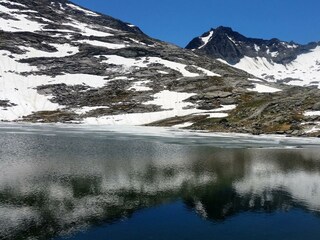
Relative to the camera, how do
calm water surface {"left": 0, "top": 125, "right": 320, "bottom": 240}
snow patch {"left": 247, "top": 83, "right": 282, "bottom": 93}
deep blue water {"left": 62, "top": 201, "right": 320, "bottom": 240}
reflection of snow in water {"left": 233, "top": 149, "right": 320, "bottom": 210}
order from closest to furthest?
deep blue water {"left": 62, "top": 201, "right": 320, "bottom": 240}
calm water surface {"left": 0, "top": 125, "right": 320, "bottom": 240}
reflection of snow in water {"left": 233, "top": 149, "right": 320, "bottom": 210}
snow patch {"left": 247, "top": 83, "right": 282, "bottom": 93}

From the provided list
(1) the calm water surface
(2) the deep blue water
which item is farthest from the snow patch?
(2) the deep blue water

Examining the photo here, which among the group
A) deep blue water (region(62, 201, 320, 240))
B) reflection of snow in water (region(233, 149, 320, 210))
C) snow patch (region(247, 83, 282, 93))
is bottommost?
deep blue water (region(62, 201, 320, 240))

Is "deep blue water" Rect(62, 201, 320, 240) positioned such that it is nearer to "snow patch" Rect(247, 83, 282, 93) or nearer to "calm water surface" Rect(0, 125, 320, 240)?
"calm water surface" Rect(0, 125, 320, 240)

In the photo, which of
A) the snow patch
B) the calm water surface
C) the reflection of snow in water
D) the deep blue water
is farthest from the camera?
the snow patch

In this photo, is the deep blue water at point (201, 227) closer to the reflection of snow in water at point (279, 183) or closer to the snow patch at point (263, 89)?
the reflection of snow in water at point (279, 183)

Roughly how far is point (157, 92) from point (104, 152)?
410 feet

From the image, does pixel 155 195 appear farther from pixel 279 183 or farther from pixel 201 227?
pixel 279 183

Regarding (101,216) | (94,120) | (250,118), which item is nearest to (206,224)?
(101,216)

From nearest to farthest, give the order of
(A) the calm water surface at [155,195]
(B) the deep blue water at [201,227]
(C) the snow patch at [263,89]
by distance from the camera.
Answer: (B) the deep blue water at [201,227] < (A) the calm water surface at [155,195] < (C) the snow patch at [263,89]

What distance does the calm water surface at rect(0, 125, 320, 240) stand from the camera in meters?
30.6

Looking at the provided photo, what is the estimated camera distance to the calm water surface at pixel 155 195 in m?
30.6

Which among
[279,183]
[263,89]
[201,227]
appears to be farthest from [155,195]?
[263,89]

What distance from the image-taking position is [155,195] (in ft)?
137

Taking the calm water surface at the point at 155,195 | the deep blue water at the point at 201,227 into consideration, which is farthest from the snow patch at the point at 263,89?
the deep blue water at the point at 201,227
